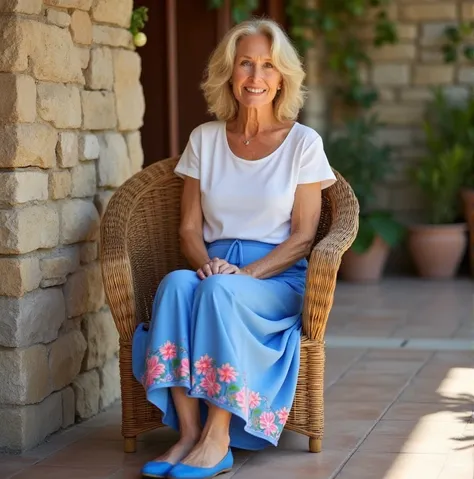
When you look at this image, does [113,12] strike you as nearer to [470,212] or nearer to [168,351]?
[168,351]

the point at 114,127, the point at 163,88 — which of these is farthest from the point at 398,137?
the point at 114,127

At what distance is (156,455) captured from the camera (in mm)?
3424

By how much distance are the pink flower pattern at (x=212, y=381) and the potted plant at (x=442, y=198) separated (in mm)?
4020

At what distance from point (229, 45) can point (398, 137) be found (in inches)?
160

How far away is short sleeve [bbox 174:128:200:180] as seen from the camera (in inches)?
145

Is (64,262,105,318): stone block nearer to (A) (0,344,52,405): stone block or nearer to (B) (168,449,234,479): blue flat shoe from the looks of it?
(A) (0,344,52,405): stone block

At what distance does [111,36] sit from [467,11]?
3985 millimetres

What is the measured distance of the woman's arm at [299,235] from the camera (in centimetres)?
352

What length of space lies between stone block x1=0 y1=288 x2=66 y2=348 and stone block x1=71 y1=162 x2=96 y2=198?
0.37 metres

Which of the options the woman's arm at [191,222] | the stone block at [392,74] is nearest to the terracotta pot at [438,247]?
the stone block at [392,74]

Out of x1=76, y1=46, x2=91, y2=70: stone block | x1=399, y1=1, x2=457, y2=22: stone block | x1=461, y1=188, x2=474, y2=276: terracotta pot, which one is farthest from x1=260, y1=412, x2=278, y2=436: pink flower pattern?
x1=399, y1=1, x2=457, y2=22: stone block

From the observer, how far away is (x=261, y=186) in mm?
3568

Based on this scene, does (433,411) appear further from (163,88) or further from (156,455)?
(163,88)

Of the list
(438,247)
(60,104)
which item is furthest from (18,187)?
(438,247)
